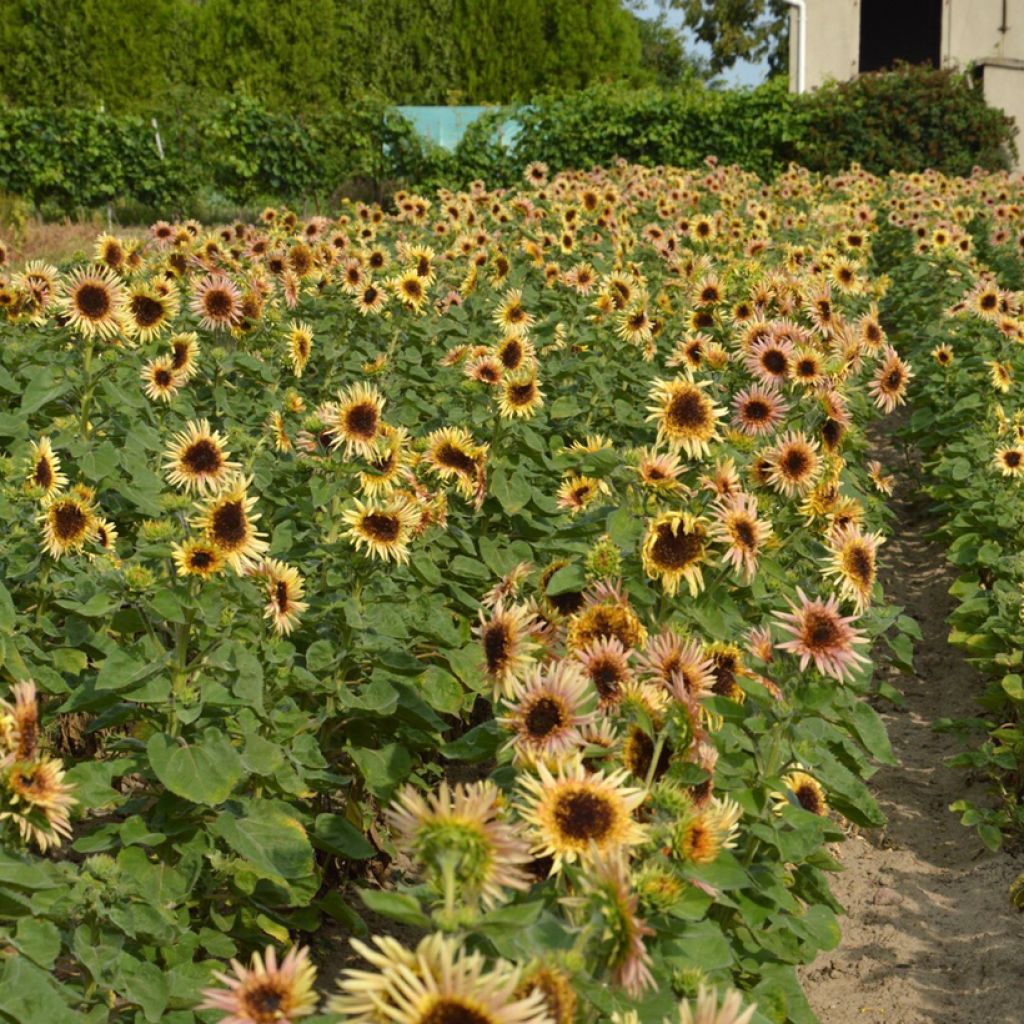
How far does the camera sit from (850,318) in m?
8.22

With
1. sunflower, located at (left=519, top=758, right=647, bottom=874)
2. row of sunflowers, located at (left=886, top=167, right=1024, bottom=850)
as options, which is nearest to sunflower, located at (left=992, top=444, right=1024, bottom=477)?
row of sunflowers, located at (left=886, top=167, right=1024, bottom=850)

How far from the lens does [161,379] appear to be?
5254 mm

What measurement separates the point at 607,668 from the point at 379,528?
1204mm

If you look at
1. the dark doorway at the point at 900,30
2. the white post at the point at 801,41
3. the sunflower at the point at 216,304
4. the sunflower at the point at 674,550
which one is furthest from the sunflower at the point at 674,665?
the dark doorway at the point at 900,30

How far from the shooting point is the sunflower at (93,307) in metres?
4.93

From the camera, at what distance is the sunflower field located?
6.84 feet

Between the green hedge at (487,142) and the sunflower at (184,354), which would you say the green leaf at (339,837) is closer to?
the sunflower at (184,354)

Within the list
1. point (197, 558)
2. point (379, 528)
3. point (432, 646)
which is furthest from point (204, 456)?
point (432, 646)

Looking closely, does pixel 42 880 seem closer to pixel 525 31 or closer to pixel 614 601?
pixel 614 601

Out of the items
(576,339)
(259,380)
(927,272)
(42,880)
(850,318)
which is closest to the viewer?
(42,880)

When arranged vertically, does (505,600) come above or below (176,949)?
above

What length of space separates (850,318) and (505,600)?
5515 millimetres

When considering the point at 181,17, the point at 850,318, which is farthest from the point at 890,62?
the point at 850,318

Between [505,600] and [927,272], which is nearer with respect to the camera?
[505,600]
